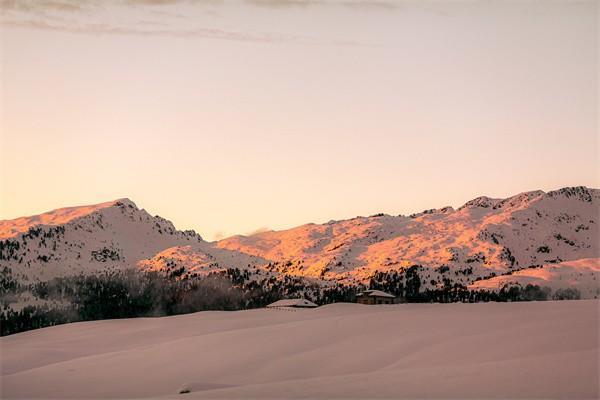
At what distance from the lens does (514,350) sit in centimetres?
4791

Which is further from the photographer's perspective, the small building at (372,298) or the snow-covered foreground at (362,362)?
the small building at (372,298)

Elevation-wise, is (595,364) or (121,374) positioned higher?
(595,364)

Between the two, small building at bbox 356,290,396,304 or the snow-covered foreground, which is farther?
small building at bbox 356,290,396,304

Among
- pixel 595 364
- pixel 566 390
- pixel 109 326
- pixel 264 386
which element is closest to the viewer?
pixel 566 390

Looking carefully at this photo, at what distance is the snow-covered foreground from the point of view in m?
38.7

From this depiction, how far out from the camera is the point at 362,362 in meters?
57.1

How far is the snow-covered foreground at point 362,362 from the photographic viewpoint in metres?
38.7

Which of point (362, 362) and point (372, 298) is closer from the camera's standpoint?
point (362, 362)

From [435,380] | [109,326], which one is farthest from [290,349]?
[109,326]

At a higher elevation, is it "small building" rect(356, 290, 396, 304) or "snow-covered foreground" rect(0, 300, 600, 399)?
"snow-covered foreground" rect(0, 300, 600, 399)

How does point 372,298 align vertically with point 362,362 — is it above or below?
below

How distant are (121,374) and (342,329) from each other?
65.6 feet

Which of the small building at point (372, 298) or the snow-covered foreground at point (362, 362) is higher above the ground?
the snow-covered foreground at point (362, 362)

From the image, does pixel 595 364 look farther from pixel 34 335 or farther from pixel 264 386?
pixel 34 335
